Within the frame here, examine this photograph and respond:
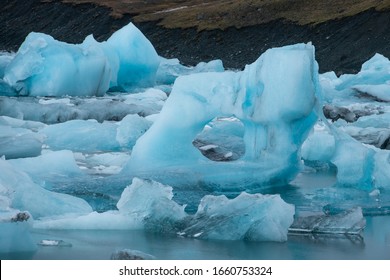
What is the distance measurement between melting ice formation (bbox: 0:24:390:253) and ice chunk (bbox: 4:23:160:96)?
2.70 meters

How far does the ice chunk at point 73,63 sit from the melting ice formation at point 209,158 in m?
2.70

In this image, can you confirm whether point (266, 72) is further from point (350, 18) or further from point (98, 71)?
point (350, 18)

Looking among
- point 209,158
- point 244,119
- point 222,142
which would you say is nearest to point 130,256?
point 244,119

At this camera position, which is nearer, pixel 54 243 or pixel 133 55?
pixel 54 243

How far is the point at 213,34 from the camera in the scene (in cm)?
4928

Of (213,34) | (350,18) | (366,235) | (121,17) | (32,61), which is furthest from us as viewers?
(121,17)

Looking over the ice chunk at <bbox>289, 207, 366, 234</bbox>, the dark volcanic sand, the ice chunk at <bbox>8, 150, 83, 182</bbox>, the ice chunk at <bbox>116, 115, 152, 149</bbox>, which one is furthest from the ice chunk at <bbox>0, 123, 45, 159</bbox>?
the dark volcanic sand

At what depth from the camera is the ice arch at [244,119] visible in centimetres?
1299

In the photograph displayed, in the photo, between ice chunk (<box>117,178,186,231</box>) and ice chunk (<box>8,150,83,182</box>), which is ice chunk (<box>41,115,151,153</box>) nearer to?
ice chunk (<box>8,150,83,182</box>)

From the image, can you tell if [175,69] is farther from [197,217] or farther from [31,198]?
[197,217]

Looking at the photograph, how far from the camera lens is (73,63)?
24.6m

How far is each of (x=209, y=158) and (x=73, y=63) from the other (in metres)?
9.90

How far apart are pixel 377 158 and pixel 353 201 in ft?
2.98
